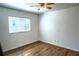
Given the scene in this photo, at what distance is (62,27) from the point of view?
2291 mm

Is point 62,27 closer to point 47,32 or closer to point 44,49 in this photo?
point 47,32

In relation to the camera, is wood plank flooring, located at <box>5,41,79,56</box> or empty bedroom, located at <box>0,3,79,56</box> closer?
empty bedroom, located at <box>0,3,79,56</box>

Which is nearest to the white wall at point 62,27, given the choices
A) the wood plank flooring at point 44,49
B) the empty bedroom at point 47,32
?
the empty bedroom at point 47,32

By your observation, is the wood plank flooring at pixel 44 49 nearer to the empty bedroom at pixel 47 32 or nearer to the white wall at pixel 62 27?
the empty bedroom at pixel 47 32

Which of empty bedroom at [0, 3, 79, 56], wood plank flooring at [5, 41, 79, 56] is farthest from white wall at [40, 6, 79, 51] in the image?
wood plank flooring at [5, 41, 79, 56]

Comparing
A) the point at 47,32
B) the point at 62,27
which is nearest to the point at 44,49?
the point at 47,32

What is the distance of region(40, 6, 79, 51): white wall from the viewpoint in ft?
6.78

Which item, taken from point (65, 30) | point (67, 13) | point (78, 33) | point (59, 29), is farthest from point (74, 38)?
point (67, 13)

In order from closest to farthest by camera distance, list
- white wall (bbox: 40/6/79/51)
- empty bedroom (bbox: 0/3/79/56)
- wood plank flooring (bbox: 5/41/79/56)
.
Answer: empty bedroom (bbox: 0/3/79/56), wood plank flooring (bbox: 5/41/79/56), white wall (bbox: 40/6/79/51)

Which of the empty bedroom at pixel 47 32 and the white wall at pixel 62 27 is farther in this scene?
the white wall at pixel 62 27

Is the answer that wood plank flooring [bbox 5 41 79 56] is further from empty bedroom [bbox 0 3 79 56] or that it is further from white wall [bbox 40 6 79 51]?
white wall [bbox 40 6 79 51]

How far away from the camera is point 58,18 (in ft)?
7.04

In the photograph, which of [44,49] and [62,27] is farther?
[62,27]

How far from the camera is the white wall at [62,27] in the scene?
2066 mm
